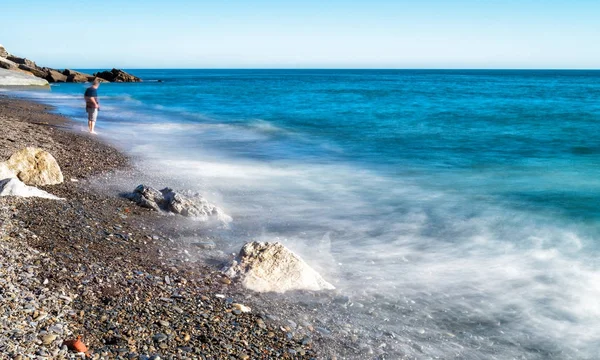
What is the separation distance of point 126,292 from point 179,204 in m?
3.05

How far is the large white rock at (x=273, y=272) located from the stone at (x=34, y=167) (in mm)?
4205

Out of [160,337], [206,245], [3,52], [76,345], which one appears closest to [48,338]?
[76,345]

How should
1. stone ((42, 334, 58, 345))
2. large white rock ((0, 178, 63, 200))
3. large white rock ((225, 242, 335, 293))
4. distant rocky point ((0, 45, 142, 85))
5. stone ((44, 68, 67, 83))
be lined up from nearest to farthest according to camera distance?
stone ((42, 334, 58, 345)), large white rock ((225, 242, 335, 293)), large white rock ((0, 178, 63, 200)), distant rocky point ((0, 45, 142, 85)), stone ((44, 68, 67, 83))

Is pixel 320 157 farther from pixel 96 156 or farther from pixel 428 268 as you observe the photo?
pixel 428 268

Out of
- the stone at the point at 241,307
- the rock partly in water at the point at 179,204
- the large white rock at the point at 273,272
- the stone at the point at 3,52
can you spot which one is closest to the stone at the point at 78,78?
the stone at the point at 3,52

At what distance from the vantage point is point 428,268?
7.06 metres

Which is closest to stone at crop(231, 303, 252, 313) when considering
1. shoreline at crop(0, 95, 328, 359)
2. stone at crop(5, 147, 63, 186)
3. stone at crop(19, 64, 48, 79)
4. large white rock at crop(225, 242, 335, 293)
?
shoreline at crop(0, 95, 328, 359)

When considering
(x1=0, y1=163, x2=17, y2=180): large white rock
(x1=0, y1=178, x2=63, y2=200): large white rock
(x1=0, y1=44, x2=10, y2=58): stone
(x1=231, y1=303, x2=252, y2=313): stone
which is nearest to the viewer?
(x1=231, y1=303, x2=252, y2=313): stone

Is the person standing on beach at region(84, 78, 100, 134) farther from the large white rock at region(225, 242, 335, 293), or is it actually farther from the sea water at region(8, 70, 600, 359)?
the large white rock at region(225, 242, 335, 293)

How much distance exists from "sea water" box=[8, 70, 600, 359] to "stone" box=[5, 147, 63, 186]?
6.53 feet

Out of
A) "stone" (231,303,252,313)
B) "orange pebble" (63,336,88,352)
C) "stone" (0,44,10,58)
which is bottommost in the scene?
"stone" (231,303,252,313)

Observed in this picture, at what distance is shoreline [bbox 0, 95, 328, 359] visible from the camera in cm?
421

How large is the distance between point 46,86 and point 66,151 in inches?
1404

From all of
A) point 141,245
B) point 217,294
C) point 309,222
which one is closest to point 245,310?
point 217,294
